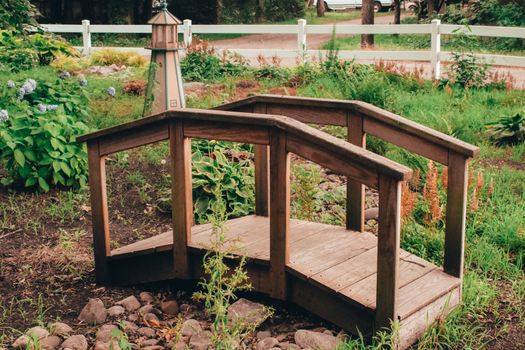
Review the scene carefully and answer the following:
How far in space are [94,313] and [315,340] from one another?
1375 mm


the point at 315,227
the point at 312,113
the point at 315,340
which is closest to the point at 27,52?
the point at 312,113

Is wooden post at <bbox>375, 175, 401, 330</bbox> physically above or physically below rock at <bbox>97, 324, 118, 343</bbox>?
above

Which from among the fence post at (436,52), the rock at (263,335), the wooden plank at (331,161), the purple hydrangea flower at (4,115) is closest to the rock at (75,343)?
the rock at (263,335)

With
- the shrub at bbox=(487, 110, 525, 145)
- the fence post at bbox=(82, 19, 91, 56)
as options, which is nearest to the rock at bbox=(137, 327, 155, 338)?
the shrub at bbox=(487, 110, 525, 145)

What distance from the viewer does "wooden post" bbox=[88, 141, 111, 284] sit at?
16.6ft

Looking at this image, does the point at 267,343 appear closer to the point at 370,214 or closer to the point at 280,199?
the point at 280,199

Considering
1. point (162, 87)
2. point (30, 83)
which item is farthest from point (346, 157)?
point (162, 87)

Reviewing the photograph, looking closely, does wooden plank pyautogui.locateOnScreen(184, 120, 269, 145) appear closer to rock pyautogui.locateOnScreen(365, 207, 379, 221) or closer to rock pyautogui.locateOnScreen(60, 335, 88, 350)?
rock pyautogui.locateOnScreen(60, 335, 88, 350)

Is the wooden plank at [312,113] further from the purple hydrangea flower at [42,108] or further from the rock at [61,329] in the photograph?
the purple hydrangea flower at [42,108]

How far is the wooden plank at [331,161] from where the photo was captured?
144 inches

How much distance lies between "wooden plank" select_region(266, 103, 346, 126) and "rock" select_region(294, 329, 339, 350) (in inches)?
56.6

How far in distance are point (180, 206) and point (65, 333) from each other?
0.98 m

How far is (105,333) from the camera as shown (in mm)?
4238

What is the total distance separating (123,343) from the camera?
3770 millimetres
